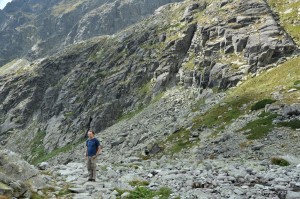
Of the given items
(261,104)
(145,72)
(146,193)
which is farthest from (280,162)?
(145,72)

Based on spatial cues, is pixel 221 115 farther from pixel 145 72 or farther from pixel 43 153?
pixel 43 153

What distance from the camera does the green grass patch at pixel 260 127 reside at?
4220 cm

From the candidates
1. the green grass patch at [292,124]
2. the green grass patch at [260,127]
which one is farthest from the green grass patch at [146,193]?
the green grass patch at [292,124]

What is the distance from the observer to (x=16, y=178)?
17531 mm

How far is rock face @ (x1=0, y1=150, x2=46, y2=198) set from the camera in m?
15.4

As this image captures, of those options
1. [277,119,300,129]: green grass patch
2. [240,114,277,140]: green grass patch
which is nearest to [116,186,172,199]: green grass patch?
[240,114,277,140]: green grass patch

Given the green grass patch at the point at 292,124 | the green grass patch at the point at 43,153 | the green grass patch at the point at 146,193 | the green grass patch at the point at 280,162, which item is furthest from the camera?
the green grass patch at the point at 43,153

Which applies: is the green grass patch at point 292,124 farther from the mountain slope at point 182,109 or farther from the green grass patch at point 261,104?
the green grass patch at point 261,104

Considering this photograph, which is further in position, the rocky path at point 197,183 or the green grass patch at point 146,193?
the green grass patch at point 146,193

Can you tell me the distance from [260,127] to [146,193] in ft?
99.4

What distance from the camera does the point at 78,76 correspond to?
176 metres

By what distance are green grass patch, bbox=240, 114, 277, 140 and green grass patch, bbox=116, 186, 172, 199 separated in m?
26.1

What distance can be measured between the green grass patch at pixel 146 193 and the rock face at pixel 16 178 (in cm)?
451

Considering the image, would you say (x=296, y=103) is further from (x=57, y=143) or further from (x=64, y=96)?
(x=64, y=96)
